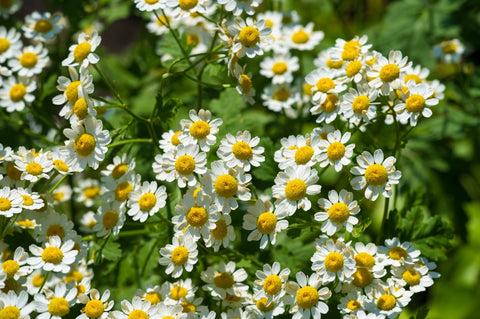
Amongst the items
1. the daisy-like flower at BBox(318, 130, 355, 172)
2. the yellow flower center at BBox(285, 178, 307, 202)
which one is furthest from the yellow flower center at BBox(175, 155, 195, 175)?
the daisy-like flower at BBox(318, 130, 355, 172)

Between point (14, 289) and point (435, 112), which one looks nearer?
point (14, 289)

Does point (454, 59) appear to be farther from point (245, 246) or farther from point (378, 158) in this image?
point (245, 246)

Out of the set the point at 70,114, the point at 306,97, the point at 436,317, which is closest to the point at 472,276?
the point at 436,317

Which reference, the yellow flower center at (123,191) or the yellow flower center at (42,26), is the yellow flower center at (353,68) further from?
the yellow flower center at (42,26)

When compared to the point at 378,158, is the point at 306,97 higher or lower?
lower

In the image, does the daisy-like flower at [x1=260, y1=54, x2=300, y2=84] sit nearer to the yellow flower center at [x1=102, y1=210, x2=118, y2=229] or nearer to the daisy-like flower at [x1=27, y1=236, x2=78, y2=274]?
the yellow flower center at [x1=102, y1=210, x2=118, y2=229]

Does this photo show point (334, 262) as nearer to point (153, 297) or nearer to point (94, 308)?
point (153, 297)

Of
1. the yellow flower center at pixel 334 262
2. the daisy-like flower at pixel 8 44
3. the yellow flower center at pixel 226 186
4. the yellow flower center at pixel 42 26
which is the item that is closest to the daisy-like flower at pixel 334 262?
the yellow flower center at pixel 334 262

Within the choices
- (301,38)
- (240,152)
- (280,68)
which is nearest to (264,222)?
(240,152)
